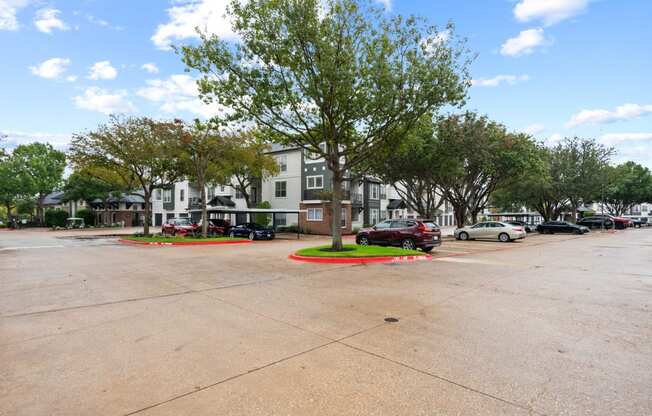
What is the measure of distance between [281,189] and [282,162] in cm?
300

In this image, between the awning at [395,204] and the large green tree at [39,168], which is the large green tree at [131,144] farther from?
the large green tree at [39,168]

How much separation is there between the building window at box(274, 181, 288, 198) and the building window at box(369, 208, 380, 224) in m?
9.85

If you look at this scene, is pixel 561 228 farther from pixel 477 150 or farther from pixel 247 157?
pixel 247 157

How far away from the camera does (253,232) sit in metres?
27.8

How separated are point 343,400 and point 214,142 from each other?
2435 cm

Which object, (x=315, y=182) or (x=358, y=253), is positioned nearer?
(x=358, y=253)

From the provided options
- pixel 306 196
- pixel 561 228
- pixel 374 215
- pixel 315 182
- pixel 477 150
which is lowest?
pixel 561 228

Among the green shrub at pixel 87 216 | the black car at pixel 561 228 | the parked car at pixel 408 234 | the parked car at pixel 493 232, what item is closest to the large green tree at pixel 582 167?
the black car at pixel 561 228

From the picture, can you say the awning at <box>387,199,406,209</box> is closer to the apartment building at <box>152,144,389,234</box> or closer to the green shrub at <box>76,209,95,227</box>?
the apartment building at <box>152,144,389,234</box>

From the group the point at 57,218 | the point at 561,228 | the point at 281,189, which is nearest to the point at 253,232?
the point at 281,189

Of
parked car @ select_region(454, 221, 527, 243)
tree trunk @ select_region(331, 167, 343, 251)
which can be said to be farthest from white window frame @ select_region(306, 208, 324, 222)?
tree trunk @ select_region(331, 167, 343, 251)

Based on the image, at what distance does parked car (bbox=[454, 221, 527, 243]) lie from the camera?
2609 centimetres

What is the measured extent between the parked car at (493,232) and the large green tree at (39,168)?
60.4 metres

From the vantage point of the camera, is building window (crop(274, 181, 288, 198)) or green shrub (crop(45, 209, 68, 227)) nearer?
building window (crop(274, 181, 288, 198))
